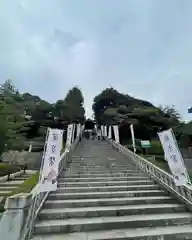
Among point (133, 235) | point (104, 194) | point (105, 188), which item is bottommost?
point (133, 235)

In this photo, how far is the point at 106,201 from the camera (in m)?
5.48

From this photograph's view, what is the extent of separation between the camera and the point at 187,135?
21.0 metres

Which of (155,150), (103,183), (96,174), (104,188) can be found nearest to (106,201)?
(104,188)

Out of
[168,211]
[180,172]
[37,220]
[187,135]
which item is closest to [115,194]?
[168,211]

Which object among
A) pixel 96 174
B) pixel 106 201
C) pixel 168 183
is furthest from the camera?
pixel 96 174

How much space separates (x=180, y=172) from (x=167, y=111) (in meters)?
27.6

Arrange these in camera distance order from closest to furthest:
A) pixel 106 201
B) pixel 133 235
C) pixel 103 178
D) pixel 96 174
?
pixel 133 235, pixel 106 201, pixel 103 178, pixel 96 174

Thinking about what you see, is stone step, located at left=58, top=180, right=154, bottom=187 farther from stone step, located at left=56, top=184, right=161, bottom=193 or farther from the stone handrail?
the stone handrail

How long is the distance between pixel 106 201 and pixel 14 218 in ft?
8.38

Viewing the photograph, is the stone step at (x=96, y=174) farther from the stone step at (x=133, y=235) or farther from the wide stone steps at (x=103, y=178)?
the stone step at (x=133, y=235)

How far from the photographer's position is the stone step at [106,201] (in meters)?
5.29

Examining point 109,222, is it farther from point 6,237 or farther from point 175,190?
point 175,190

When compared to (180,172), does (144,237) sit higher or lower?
lower

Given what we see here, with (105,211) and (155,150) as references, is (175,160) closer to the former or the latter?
(105,211)
